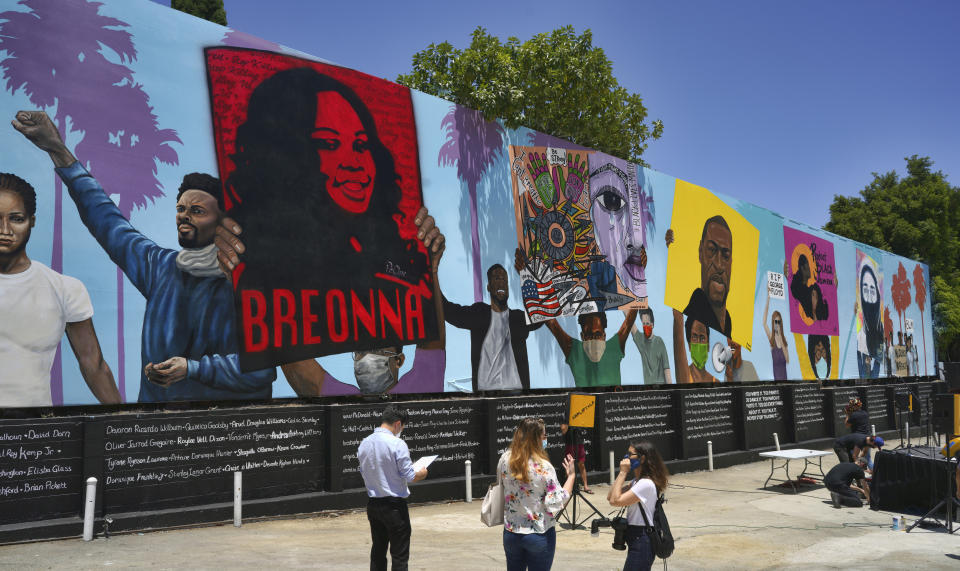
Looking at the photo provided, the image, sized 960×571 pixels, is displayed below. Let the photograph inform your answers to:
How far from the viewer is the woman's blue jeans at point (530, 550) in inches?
228

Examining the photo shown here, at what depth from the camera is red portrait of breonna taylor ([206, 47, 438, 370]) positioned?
1310 cm

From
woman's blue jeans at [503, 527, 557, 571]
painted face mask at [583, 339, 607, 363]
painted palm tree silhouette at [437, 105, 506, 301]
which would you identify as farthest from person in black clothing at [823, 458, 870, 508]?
woman's blue jeans at [503, 527, 557, 571]

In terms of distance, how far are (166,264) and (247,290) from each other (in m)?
1.46

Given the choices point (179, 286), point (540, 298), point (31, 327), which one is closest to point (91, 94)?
point (179, 286)

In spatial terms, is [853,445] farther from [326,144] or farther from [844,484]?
[326,144]

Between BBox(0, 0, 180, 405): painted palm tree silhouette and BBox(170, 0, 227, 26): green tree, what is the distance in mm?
22556

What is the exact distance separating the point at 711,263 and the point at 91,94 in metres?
20.7

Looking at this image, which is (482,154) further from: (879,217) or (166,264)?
(879,217)

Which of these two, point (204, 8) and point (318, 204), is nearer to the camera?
point (318, 204)

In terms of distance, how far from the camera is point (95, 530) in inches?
398

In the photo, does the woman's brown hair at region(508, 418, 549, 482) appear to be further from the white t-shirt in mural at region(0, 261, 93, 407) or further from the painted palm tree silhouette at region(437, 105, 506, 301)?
the painted palm tree silhouette at region(437, 105, 506, 301)

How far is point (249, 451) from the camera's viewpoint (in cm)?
1198

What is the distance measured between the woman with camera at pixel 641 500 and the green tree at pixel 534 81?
13984mm

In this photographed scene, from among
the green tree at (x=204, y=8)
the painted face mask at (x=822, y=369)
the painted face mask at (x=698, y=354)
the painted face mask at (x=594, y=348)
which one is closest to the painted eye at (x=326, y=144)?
the painted face mask at (x=594, y=348)
